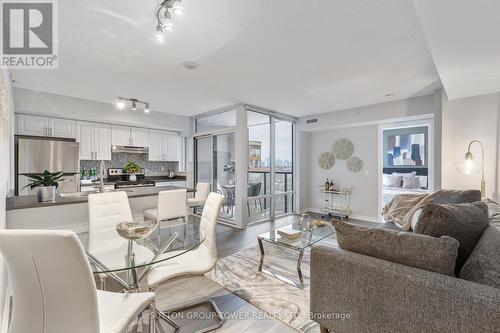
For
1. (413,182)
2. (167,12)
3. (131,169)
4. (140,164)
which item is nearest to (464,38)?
(167,12)

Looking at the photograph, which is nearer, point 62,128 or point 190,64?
point 190,64

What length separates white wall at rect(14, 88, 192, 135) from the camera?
3705 millimetres

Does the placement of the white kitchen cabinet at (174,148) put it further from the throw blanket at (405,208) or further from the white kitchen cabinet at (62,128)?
the throw blanket at (405,208)

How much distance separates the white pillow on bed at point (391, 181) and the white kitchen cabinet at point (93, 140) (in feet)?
19.7

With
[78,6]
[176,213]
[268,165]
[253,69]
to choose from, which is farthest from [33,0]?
[268,165]

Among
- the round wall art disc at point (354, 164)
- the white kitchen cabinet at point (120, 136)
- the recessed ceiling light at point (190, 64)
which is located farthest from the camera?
the round wall art disc at point (354, 164)

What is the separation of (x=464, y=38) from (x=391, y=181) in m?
3.99

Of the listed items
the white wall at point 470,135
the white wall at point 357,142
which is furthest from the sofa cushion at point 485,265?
the white wall at point 357,142

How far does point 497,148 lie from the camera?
3.10 m

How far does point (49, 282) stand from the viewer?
39.4 inches

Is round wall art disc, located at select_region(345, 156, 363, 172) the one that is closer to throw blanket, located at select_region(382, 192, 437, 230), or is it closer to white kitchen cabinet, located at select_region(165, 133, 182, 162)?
throw blanket, located at select_region(382, 192, 437, 230)

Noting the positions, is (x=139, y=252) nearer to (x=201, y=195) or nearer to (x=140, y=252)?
(x=140, y=252)

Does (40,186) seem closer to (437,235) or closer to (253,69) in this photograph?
(253,69)

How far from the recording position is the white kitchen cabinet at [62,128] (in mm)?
4074
